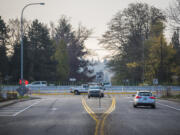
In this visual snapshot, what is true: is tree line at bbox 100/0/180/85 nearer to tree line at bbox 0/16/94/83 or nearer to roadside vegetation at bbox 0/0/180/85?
roadside vegetation at bbox 0/0/180/85

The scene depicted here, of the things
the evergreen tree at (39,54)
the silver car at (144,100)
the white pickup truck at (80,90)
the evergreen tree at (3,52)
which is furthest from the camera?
the evergreen tree at (39,54)

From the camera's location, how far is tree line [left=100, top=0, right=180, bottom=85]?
66.3 metres

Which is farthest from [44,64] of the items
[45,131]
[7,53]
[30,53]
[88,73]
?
[45,131]

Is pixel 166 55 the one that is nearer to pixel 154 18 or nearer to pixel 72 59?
pixel 154 18

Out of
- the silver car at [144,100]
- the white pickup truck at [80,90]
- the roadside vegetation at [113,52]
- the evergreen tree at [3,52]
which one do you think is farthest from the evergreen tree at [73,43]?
the silver car at [144,100]

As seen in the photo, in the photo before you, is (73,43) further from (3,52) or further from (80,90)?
(80,90)

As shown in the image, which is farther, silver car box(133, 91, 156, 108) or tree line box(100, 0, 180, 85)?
tree line box(100, 0, 180, 85)

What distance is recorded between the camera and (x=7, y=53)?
83875 mm

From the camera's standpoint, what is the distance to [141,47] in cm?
7100

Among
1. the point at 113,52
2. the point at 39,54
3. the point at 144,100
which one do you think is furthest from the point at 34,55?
the point at 144,100

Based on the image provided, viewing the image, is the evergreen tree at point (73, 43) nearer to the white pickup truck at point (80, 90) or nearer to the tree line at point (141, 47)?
the tree line at point (141, 47)

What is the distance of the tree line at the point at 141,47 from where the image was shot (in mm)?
66312

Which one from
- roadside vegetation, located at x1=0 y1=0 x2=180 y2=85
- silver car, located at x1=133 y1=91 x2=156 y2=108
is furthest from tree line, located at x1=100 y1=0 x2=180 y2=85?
silver car, located at x1=133 y1=91 x2=156 y2=108

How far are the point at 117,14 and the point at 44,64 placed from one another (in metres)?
21.8
